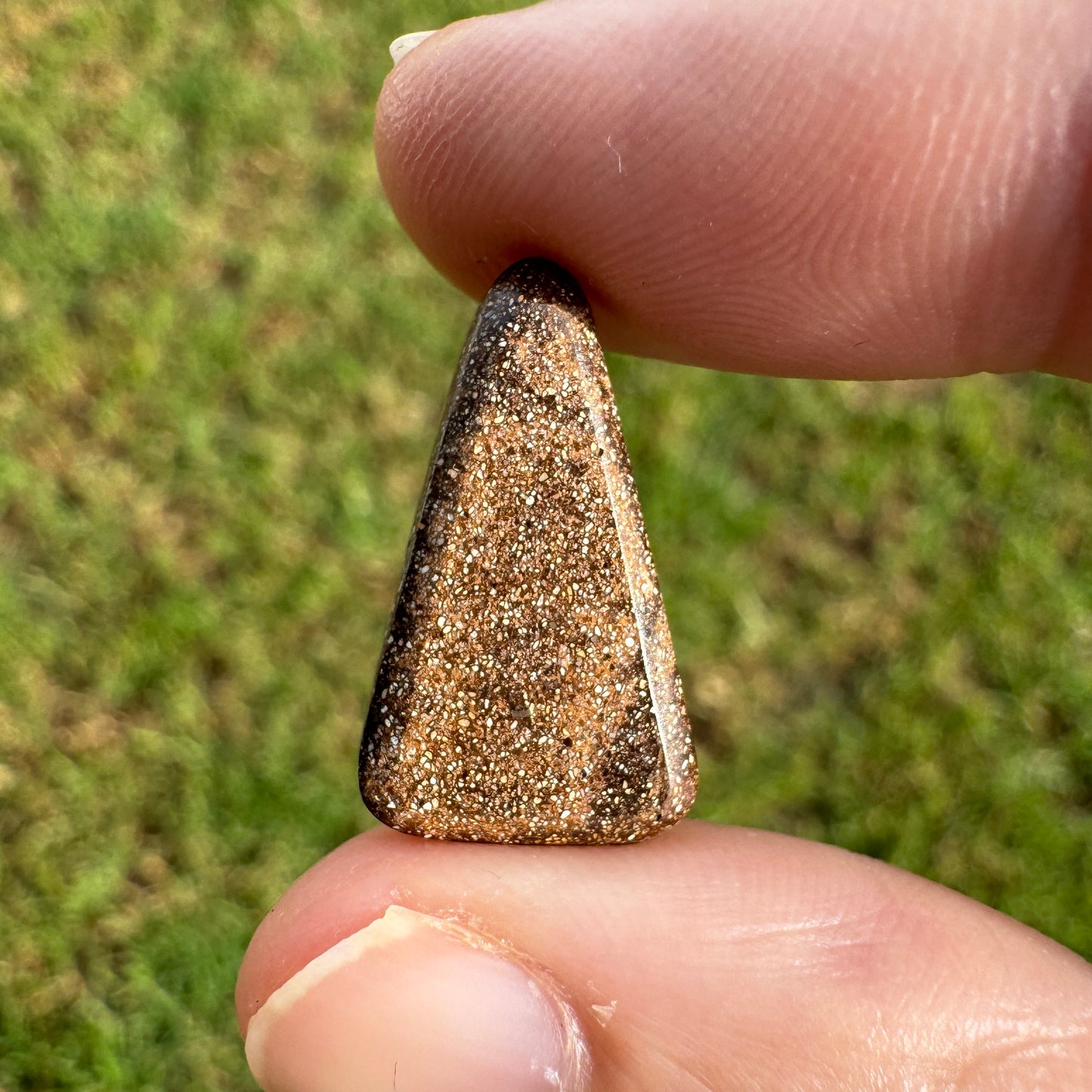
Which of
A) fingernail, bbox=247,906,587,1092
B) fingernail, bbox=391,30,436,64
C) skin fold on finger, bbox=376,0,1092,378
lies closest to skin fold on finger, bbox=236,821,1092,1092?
fingernail, bbox=247,906,587,1092

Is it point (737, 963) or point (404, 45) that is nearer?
point (737, 963)

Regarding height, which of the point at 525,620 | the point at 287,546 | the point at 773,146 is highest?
the point at 773,146

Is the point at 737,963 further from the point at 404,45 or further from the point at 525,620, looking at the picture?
the point at 404,45

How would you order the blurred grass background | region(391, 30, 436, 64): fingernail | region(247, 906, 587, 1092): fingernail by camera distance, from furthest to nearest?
the blurred grass background, region(391, 30, 436, 64): fingernail, region(247, 906, 587, 1092): fingernail

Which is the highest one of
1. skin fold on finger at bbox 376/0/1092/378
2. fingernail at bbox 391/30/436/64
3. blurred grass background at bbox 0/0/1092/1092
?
fingernail at bbox 391/30/436/64

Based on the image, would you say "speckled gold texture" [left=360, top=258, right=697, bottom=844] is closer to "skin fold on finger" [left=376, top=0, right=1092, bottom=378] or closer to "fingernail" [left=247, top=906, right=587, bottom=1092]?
"fingernail" [left=247, top=906, right=587, bottom=1092]

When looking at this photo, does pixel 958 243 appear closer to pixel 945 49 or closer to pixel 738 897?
pixel 945 49

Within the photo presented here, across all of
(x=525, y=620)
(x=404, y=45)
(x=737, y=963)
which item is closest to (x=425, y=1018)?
(x=737, y=963)
